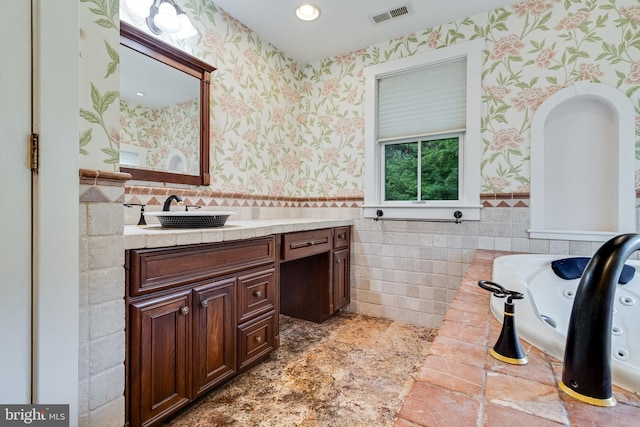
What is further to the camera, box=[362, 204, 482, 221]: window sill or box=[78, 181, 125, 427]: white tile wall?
box=[362, 204, 482, 221]: window sill

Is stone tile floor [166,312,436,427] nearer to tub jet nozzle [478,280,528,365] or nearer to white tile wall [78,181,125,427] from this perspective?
white tile wall [78,181,125,427]

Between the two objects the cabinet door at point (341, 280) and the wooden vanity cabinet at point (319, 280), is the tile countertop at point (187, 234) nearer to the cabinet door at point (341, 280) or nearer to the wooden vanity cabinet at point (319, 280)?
the wooden vanity cabinet at point (319, 280)

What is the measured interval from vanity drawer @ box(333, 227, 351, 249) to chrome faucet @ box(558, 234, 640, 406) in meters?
1.92

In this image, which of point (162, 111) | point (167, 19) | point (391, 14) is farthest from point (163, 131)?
point (391, 14)

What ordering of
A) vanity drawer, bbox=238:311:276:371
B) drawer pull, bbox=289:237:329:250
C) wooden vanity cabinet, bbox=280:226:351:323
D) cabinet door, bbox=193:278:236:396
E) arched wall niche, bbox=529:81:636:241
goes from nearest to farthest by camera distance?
cabinet door, bbox=193:278:236:396 < vanity drawer, bbox=238:311:276:371 < arched wall niche, bbox=529:81:636:241 < drawer pull, bbox=289:237:329:250 < wooden vanity cabinet, bbox=280:226:351:323

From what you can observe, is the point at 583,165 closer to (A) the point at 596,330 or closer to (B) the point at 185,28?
(A) the point at 596,330

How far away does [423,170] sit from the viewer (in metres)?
2.56

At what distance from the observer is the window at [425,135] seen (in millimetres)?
2281

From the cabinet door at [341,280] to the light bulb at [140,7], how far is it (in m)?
2.09

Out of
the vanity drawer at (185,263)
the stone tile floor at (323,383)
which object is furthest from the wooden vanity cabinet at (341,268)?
the vanity drawer at (185,263)

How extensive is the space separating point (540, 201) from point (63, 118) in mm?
2696

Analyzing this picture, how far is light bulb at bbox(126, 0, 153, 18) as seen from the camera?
1.67 m

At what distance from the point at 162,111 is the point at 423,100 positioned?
207cm

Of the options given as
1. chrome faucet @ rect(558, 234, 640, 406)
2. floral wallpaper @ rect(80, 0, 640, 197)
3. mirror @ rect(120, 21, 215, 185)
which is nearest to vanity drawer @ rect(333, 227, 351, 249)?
floral wallpaper @ rect(80, 0, 640, 197)
